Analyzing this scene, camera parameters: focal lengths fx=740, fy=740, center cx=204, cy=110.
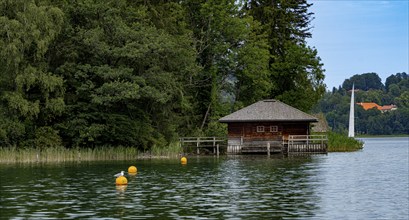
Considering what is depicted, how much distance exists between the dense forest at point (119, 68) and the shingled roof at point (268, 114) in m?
4.80

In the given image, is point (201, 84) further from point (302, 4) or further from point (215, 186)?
point (215, 186)

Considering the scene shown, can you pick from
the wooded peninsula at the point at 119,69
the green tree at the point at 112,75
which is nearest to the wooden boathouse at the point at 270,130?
the wooded peninsula at the point at 119,69

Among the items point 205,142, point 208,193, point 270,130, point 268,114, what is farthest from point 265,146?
point 208,193

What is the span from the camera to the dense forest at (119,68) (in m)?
62.3

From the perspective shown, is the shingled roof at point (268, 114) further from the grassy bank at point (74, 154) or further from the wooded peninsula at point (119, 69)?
the grassy bank at point (74, 154)

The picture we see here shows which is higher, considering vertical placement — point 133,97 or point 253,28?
point 253,28

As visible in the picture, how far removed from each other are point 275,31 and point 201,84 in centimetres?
1574

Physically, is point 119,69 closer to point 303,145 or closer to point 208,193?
point 303,145

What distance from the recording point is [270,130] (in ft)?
259

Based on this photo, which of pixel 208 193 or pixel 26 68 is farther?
pixel 26 68

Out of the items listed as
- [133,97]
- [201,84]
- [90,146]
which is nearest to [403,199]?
[133,97]

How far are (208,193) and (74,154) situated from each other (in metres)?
31.0

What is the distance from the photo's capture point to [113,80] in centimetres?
6894

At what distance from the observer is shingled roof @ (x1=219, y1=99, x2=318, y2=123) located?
7694 centimetres
